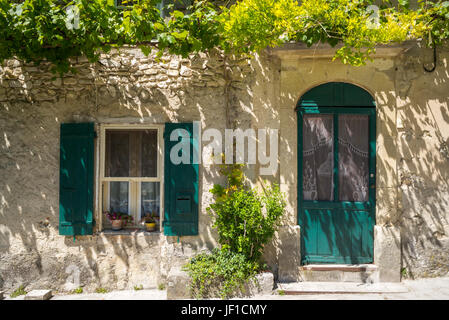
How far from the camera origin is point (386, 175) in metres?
4.62

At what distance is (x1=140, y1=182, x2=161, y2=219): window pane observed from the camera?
493cm

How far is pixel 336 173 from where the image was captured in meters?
4.77

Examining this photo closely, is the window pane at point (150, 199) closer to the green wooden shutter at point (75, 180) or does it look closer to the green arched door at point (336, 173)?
the green wooden shutter at point (75, 180)

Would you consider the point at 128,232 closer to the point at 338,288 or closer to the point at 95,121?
the point at 95,121

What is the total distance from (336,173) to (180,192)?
221cm

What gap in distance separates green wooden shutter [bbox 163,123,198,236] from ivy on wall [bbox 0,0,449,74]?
3.81ft

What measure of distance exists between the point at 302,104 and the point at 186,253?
2.62m

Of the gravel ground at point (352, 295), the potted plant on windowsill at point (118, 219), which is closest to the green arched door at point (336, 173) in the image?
the gravel ground at point (352, 295)

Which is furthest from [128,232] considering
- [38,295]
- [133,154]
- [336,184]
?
[336,184]

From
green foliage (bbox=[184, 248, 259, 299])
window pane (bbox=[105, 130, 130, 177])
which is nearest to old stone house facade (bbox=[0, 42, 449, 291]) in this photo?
window pane (bbox=[105, 130, 130, 177])

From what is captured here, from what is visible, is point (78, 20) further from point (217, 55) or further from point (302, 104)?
point (302, 104)

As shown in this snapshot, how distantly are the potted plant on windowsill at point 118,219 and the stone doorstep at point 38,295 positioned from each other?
114cm

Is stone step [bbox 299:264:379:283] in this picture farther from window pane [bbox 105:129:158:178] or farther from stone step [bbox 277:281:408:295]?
window pane [bbox 105:129:158:178]

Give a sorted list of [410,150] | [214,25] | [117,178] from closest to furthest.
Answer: [214,25], [410,150], [117,178]
